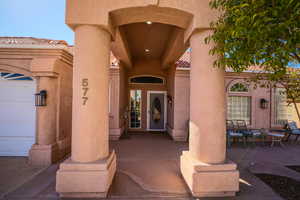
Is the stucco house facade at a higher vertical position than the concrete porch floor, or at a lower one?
higher

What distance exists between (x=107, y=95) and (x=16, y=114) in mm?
3769

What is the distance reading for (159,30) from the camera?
17.7ft

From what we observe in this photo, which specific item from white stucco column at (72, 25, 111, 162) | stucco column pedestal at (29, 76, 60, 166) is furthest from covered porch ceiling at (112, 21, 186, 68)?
stucco column pedestal at (29, 76, 60, 166)

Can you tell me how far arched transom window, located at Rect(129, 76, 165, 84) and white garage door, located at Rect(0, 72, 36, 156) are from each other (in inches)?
227

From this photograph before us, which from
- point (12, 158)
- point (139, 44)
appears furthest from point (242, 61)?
point (12, 158)

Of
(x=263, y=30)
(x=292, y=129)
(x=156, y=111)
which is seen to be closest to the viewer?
(x=263, y=30)

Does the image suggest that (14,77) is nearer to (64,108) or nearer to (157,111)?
(64,108)

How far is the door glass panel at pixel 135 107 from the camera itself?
9.98 m

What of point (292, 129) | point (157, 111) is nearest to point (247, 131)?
point (292, 129)

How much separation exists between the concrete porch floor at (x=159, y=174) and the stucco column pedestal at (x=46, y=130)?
423mm

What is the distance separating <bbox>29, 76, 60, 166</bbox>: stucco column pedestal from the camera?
4.49 metres

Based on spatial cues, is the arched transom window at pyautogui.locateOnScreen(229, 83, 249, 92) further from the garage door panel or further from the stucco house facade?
the garage door panel

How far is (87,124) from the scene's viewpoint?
3.04 meters

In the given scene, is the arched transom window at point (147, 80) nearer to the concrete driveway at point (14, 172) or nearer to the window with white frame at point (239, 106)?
the window with white frame at point (239, 106)
